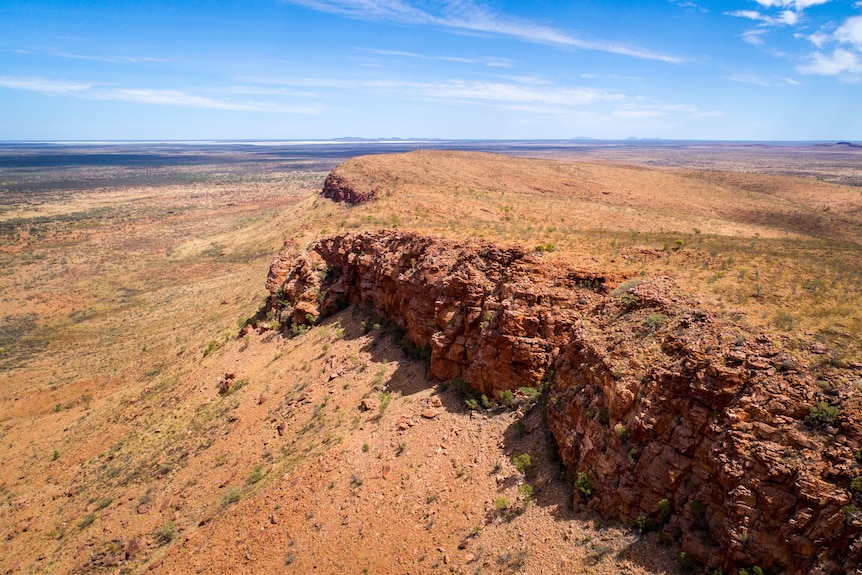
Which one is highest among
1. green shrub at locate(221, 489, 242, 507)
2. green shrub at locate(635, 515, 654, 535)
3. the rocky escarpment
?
the rocky escarpment

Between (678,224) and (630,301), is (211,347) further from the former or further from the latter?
(678,224)

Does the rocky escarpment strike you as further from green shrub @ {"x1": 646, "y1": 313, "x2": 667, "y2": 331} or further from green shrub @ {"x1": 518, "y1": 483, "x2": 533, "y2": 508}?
green shrub @ {"x1": 518, "y1": 483, "x2": 533, "y2": 508}

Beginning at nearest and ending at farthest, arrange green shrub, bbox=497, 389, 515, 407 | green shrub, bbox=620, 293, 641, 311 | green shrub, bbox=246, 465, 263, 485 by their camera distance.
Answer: green shrub, bbox=620, 293, 641, 311
green shrub, bbox=497, 389, 515, 407
green shrub, bbox=246, 465, 263, 485

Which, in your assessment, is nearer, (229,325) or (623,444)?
(623,444)

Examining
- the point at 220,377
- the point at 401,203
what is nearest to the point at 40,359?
the point at 220,377

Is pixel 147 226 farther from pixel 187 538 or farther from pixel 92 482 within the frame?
pixel 187 538

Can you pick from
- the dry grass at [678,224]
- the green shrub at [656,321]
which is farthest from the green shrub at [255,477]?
the green shrub at [656,321]

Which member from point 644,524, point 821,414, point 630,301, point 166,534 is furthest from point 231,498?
point 821,414

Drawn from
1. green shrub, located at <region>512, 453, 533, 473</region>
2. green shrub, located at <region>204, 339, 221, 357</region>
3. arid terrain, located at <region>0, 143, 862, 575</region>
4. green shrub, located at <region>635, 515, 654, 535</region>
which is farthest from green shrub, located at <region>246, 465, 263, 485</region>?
green shrub, located at <region>204, 339, 221, 357</region>

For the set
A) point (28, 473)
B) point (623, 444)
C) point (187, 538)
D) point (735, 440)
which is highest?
point (735, 440)
